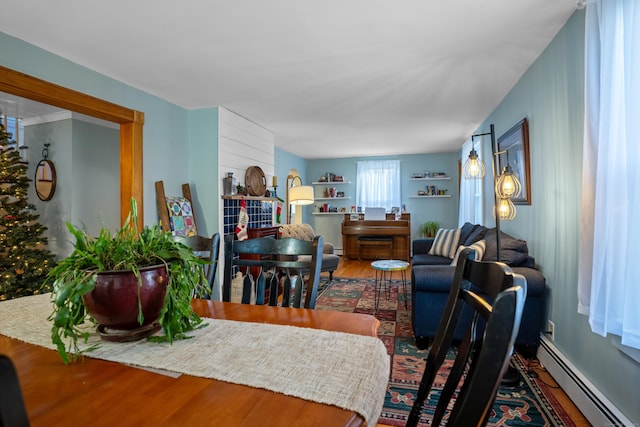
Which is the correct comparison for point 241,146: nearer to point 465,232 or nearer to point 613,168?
point 465,232

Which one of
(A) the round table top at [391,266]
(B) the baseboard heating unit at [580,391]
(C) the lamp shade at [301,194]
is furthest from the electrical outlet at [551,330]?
(C) the lamp shade at [301,194]

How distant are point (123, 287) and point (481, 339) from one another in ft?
2.70

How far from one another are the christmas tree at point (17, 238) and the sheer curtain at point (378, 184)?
19.2ft

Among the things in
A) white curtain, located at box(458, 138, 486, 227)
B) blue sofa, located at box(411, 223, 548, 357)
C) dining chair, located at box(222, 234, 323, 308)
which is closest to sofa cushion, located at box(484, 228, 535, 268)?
blue sofa, located at box(411, 223, 548, 357)

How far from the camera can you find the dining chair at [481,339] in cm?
44

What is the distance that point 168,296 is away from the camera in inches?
34.3

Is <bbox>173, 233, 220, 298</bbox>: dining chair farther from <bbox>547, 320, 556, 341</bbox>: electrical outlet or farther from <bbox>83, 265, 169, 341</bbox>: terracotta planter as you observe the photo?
<bbox>547, 320, 556, 341</bbox>: electrical outlet

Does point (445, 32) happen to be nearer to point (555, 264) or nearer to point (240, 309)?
point (555, 264)

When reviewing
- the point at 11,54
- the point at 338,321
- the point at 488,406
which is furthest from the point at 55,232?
the point at 488,406

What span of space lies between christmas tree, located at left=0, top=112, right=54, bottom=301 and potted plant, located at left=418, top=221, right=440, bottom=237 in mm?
6380

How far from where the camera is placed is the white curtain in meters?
4.90

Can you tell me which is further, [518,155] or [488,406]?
[518,155]

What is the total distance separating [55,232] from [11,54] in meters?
2.49

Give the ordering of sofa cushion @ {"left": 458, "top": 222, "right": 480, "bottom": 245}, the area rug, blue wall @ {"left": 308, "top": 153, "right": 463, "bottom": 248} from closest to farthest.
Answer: the area rug < sofa cushion @ {"left": 458, "top": 222, "right": 480, "bottom": 245} < blue wall @ {"left": 308, "top": 153, "right": 463, "bottom": 248}
